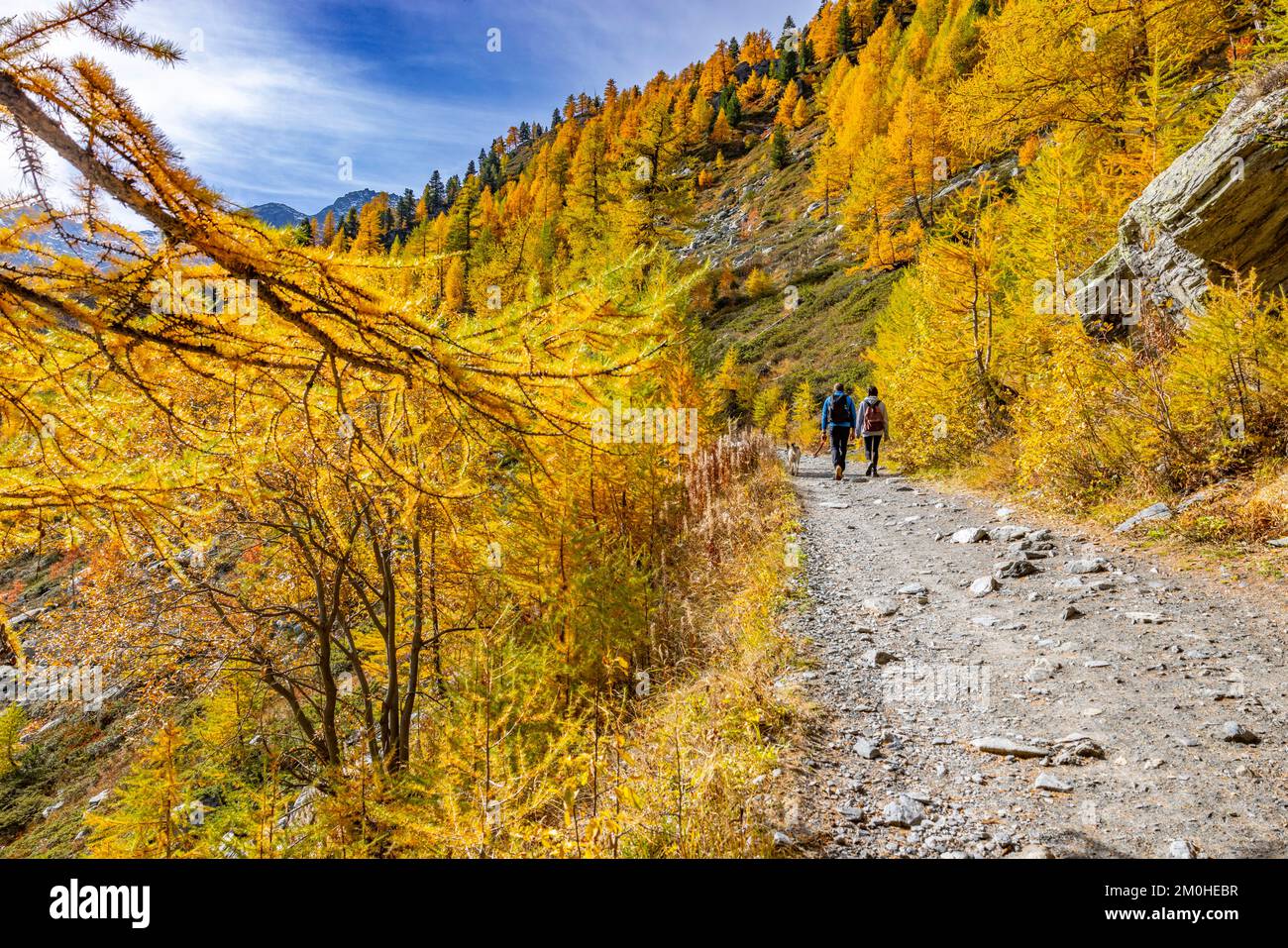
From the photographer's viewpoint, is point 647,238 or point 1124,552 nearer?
point 1124,552

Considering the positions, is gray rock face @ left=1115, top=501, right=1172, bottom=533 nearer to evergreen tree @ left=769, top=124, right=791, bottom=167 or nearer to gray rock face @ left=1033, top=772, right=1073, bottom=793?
gray rock face @ left=1033, top=772, right=1073, bottom=793

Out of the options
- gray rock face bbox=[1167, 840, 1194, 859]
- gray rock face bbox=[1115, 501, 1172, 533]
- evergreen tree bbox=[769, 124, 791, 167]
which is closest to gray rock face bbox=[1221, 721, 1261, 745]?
gray rock face bbox=[1167, 840, 1194, 859]

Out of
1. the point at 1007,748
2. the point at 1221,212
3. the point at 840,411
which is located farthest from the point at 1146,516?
the point at 840,411

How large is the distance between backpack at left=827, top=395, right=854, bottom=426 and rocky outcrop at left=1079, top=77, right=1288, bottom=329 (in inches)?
194

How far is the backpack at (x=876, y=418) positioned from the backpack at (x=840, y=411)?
40 centimetres

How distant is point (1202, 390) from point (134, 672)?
11855 mm

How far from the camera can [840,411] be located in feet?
39.3

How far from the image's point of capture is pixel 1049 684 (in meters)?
3.20

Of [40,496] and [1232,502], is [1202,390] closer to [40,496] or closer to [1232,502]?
[1232,502]

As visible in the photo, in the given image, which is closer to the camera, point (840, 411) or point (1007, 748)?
point (1007, 748)

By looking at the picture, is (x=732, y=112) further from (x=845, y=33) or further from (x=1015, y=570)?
(x=1015, y=570)

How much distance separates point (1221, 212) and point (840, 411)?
6177mm
